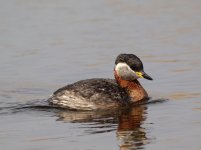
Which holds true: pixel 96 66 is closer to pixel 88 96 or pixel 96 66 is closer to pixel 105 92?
pixel 105 92

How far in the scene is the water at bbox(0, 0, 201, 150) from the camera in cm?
1351

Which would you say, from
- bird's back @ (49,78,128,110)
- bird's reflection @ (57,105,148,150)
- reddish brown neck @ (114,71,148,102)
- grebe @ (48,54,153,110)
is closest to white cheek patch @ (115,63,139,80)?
grebe @ (48,54,153,110)

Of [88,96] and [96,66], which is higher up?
[96,66]

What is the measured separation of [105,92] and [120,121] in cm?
158

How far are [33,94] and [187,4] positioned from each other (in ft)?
32.5

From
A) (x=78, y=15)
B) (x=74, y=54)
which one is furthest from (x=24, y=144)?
(x=78, y=15)

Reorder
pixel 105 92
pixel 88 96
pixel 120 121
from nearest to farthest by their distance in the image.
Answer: pixel 120 121 → pixel 88 96 → pixel 105 92

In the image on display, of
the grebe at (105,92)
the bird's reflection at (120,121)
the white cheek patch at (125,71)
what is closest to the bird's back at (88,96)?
the grebe at (105,92)

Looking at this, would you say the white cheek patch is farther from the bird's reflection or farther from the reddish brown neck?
the bird's reflection

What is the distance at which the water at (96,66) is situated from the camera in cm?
1351

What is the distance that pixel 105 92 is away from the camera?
54.0 feet

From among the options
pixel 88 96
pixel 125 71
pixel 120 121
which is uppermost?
pixel 125 71

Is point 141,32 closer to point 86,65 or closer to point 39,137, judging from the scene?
point 86,65

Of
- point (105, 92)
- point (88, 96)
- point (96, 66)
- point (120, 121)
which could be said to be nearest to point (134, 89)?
→ point (105, 92)
